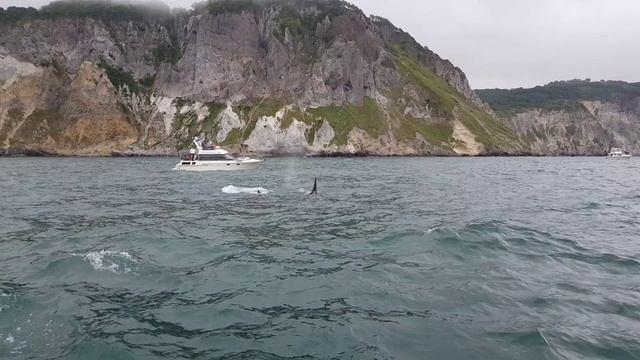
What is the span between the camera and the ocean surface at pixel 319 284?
41.9 ft

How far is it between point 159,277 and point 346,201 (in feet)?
82.5

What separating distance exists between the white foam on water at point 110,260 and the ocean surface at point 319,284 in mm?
123

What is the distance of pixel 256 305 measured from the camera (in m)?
15.7

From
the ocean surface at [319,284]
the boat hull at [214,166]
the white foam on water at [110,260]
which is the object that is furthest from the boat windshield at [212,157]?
the white foam on water at [110,260]

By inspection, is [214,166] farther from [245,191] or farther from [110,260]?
[110,260]

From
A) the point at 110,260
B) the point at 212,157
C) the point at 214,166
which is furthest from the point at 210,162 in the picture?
the point at 110,260

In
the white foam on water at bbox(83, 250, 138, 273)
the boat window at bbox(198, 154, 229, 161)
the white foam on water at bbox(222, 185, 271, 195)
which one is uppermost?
the boat window at bbox(198, 154, 229, 161)

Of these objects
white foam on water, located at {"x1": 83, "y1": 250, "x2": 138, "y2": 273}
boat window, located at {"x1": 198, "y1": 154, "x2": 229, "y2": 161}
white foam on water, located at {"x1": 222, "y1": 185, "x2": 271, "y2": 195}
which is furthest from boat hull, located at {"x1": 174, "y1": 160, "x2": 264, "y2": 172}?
white foam on water, located at {"x1": 83, "y1": 250, "x2": 138, "y2": 273}

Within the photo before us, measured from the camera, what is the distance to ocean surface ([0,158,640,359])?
12.8 metres

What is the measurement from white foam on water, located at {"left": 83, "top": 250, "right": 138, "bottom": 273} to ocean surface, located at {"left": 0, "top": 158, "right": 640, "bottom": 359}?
0.40 ft

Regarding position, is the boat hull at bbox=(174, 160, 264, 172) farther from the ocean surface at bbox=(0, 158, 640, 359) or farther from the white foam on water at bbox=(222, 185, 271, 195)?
the ocean surface at bbox=(0, 158, 640, 359)

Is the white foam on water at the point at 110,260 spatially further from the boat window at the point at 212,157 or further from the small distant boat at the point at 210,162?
the boat window at the point at 212,157

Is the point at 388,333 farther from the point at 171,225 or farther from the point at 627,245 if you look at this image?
the point at 171,225

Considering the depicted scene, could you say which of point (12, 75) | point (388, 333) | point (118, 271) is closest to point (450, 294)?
point (388, 333)
